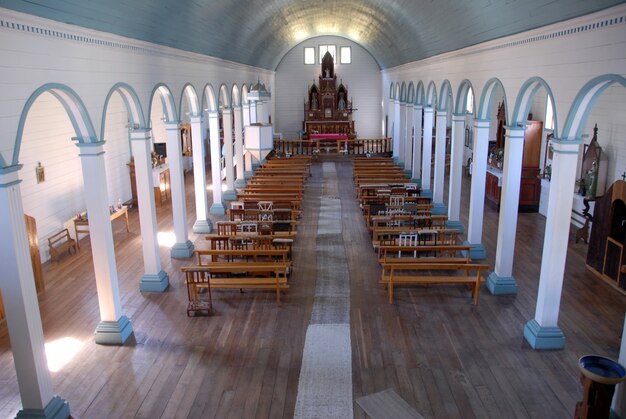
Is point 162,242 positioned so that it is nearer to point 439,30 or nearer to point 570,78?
point 439,30

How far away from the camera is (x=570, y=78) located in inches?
300

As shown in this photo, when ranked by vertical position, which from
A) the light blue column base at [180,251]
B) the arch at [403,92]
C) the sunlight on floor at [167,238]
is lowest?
the sunlight on floor at [167,238]

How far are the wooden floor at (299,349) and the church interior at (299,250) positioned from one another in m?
0.04

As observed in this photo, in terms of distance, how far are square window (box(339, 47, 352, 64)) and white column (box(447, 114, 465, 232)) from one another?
21915 mm

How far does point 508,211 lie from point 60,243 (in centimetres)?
1114

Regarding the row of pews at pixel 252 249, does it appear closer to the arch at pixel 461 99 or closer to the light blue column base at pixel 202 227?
the light blue column base at pixel 202 227

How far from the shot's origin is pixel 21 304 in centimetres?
649

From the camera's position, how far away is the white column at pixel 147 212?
1036cm

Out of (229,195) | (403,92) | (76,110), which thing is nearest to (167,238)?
(229,195)

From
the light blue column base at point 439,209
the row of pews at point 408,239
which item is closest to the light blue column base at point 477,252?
the row of pews at point 408,239

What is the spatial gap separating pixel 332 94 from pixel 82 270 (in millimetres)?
24083

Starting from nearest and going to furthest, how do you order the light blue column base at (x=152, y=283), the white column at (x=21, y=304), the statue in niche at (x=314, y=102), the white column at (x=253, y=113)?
the white column at (x=21, y=304)
the light blue column base at (x=152, y=283)
the white column at (x=253, y=113)
the statue in niche at (x=314, y=102)

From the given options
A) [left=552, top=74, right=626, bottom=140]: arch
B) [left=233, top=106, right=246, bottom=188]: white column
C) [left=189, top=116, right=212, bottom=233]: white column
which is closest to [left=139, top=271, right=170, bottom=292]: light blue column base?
[left=189, top=116, right=212, bottom=233]: white column

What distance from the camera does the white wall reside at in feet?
114
